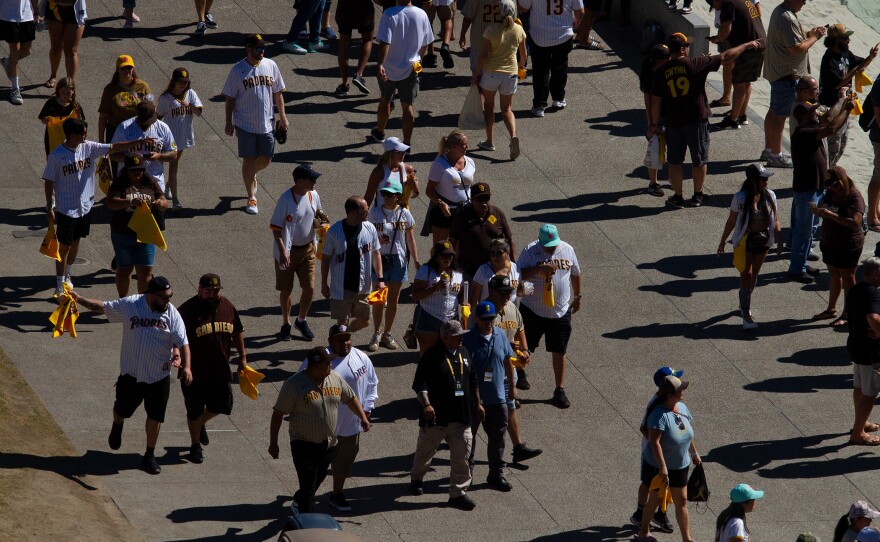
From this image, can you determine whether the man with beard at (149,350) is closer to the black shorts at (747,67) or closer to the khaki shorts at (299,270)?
the khaki shorts at (299,270)

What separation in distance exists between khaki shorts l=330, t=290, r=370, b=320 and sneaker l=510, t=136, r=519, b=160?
16.4 ft

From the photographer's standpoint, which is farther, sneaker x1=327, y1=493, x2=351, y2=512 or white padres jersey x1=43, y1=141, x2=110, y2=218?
white padres jersey x1=43, y1=141, x2=110, y2=218

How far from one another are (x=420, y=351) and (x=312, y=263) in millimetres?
1435

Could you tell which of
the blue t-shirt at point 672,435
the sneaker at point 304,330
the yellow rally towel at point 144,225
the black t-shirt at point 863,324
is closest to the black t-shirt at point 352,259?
the sneaker at point 304,330

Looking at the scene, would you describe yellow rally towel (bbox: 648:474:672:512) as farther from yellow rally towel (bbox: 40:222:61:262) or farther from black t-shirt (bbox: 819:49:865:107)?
black t-shirt (bbox: 819:49:865:107)

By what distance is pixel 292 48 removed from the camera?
21.0 metres

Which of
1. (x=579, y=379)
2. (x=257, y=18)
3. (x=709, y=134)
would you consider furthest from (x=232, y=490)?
(x=257, y=18)

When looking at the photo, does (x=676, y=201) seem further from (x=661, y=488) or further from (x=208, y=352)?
(x=208, y=352)

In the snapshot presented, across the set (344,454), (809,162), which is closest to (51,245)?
(344,454)

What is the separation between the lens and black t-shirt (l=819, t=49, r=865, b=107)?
1856 cm

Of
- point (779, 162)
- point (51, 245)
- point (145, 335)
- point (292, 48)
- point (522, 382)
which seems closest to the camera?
point (145, 335)

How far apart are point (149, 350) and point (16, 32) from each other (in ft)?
26.7

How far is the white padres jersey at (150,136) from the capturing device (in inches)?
618

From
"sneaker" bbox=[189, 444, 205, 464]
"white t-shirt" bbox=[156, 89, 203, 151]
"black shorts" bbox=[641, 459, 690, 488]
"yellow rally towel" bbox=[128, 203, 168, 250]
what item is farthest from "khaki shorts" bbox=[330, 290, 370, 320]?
"black shorts" bbox=[641, 459, 690, 488]
